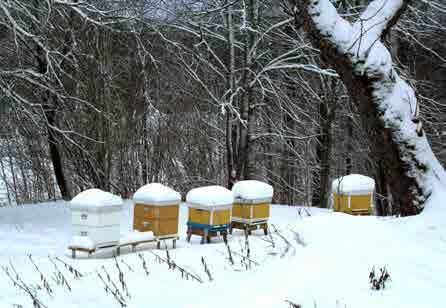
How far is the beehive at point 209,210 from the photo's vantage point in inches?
371

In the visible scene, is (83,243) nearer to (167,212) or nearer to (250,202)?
(167,212)

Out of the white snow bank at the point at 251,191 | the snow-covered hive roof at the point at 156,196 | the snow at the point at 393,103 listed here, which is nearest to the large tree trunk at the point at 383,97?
the snow at the point at 393,103

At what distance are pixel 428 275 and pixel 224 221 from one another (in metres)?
6.28

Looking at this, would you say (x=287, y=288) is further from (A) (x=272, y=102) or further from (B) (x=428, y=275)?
(A) (x=272, y=102)

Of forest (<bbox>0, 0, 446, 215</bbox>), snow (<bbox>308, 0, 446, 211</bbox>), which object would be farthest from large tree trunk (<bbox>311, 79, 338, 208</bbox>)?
snow (<bbox>308, 0, 446, 211</bbox>)

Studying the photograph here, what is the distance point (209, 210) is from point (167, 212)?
2.44 ft

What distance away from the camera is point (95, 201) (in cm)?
818

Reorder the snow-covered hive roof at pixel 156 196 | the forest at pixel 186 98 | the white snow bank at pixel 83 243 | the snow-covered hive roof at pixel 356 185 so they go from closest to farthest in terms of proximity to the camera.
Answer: the white snow bank at pixel 83 243 < the snow-covered hive roof at pixel 156 196 < the snow-covered hive roof at pixel 356 185 < the forest at pixel 186 98

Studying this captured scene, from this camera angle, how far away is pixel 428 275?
11.8 feet

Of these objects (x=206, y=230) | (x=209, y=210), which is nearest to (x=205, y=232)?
(x=206, y=230)

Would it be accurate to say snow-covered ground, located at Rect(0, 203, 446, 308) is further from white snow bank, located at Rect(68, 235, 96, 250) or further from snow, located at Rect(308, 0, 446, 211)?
white snow bank, located at Rect(68, 235, 96, 250)

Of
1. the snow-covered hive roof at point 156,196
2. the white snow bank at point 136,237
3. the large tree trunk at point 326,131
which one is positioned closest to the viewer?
the white snow bank at point 136,237

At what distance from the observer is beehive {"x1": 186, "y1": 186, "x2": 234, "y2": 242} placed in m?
9.41

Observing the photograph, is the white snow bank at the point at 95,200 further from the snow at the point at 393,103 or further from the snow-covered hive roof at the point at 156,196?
the snow at the point at 393,103
